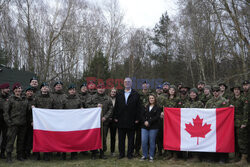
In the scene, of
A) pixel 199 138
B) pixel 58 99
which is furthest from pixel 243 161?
pixel 58 99

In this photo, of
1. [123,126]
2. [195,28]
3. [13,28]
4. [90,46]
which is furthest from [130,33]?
[123,126]

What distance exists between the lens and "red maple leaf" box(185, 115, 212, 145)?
6.06 meters

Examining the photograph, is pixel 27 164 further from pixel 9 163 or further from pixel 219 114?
pixel 219 114

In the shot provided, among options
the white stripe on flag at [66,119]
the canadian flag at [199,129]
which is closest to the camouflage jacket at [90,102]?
the white stripe on flag at [66,119]

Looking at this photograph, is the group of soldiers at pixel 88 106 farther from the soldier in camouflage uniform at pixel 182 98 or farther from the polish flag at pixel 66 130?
the polish flag at pixel 66 130

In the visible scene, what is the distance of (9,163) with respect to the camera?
19.2 ft

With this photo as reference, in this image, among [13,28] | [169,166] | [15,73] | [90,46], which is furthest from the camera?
[90,46]

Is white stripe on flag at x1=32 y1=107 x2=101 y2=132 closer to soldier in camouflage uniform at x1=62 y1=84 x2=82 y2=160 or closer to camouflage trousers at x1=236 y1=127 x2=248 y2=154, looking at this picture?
soldier in camouflage uniform at x1=62 y1=84 x2=82 y2=160

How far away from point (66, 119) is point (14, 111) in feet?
4.45

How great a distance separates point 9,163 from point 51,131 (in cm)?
128

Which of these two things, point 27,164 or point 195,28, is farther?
point 195,28

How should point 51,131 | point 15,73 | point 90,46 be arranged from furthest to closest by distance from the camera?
point 90,46 → point 15,73 → point 51,131

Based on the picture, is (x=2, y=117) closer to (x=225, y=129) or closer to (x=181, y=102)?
(x=181, y=102)

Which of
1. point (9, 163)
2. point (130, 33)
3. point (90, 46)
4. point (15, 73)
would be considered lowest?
point (9, 163)
